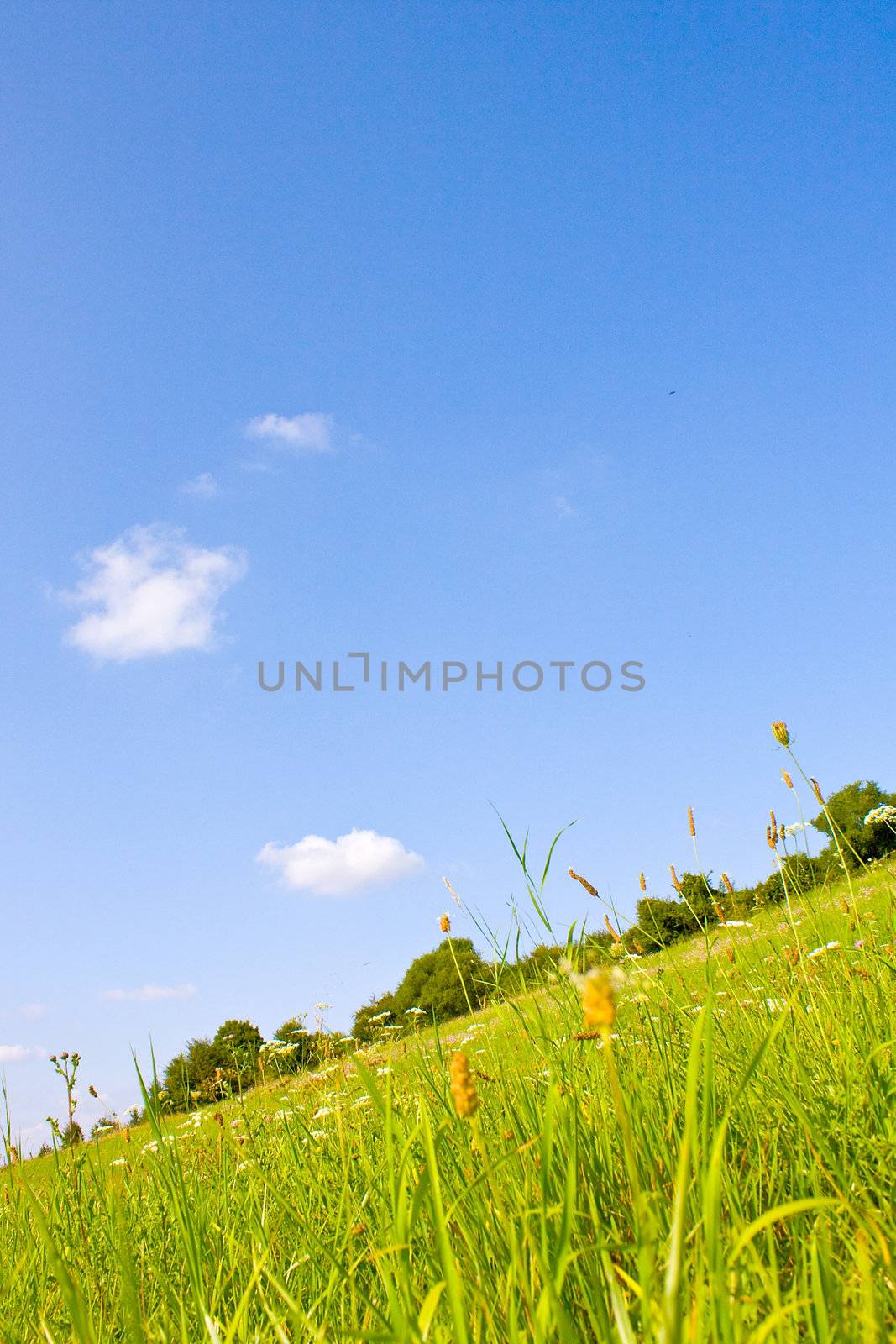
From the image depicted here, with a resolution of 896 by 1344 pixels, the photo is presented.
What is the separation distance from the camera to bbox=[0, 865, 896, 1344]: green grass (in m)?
0.96

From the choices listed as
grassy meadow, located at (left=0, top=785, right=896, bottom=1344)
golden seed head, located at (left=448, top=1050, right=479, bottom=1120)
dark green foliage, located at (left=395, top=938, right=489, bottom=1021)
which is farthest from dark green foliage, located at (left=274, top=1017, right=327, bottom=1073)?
dark green foliage, located at (left=395, top=938, right=489, bottom=1021)

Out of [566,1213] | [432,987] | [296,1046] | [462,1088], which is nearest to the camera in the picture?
[462,1088]

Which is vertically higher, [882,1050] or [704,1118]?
[704,1118]

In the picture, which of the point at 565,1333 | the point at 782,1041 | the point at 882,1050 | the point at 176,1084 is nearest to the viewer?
the point at 565,1333

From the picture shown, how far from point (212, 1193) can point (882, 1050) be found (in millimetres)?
2048

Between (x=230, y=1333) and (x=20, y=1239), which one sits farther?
(x=20, y=1239)

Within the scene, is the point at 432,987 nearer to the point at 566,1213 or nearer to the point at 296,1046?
the point at 296,1046

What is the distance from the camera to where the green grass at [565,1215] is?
964mm

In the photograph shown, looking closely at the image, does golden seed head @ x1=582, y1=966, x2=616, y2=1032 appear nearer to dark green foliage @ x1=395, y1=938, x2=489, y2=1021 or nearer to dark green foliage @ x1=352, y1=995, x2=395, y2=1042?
dark green foliage @ x1=352, y1=995, x2=395, y2=1042

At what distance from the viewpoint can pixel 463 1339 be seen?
906mm

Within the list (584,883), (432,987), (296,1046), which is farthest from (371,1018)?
(432,987)

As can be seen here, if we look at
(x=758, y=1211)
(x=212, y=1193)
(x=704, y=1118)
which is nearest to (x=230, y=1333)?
(x=704, y=1118)

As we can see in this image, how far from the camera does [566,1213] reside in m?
0.98

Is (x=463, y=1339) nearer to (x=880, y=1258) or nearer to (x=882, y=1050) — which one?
(x=880, y=1258)
